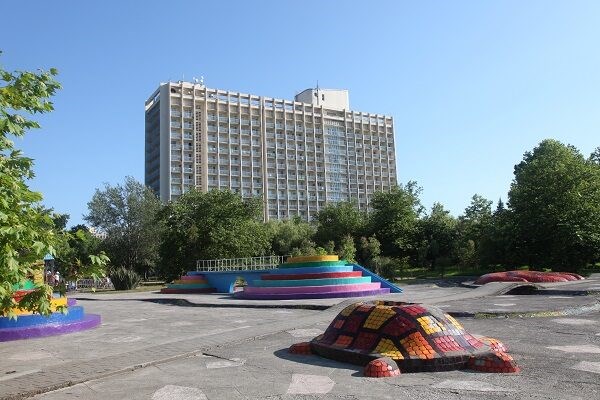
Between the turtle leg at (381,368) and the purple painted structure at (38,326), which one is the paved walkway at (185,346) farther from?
the purple painted structure at (38,326)

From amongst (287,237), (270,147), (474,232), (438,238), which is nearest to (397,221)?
(438,238)

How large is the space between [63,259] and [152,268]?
5267 centimetres

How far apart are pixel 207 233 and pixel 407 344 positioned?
36.2 m

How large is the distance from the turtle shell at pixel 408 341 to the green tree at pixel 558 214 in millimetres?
28129

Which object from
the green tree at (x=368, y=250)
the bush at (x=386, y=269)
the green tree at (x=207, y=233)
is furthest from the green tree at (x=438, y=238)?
the green tree at (x=207, y=233)

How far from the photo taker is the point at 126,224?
176ft

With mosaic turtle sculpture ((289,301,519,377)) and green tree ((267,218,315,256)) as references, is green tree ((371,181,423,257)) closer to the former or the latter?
green tree ((267,218,315,256))

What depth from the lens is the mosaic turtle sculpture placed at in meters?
6.97

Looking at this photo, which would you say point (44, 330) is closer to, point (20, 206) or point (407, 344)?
point (20, 206)

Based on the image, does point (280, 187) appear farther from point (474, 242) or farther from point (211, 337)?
point (211, 337)

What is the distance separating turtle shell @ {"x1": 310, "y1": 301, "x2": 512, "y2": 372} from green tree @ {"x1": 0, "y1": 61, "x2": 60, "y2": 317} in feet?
14.4

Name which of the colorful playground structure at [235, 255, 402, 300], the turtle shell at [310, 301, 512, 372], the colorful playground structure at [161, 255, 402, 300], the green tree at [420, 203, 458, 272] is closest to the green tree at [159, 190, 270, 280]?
the colorful playground structure at [161, 255, 402, 300]

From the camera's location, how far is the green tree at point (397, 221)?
53.5m

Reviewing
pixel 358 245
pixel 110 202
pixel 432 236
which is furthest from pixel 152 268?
pixel 432 236
